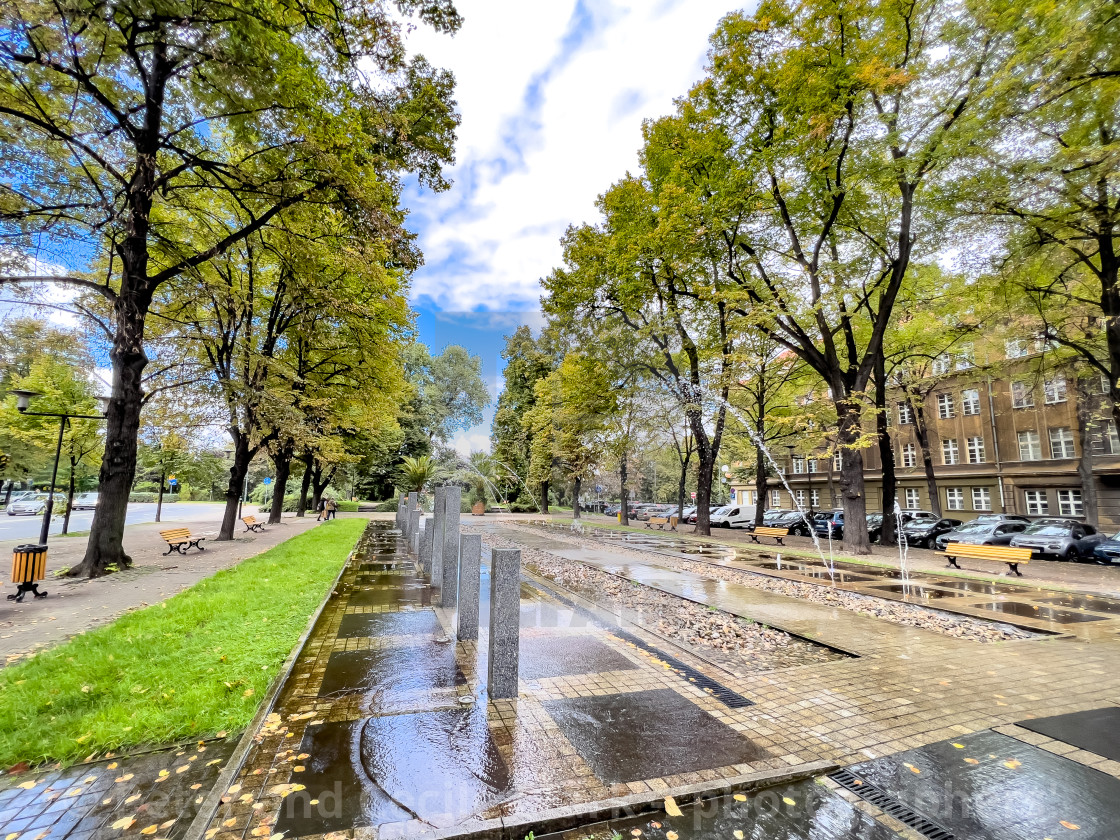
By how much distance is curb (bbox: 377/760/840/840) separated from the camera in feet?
9.35

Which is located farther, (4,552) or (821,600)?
(4,552)

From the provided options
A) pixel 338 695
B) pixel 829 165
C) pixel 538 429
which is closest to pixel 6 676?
pixel 338 695

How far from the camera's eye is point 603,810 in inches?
121

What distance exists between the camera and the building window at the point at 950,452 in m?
35.5

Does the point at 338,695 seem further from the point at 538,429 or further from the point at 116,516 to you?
the point at 538,429

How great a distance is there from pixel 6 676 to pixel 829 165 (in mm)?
20880

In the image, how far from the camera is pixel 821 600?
32.2ft

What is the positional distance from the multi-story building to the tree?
21.9m

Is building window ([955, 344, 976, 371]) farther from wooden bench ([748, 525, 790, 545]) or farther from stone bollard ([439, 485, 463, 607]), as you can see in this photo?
stone bollard ([439, 485, 463, 607])

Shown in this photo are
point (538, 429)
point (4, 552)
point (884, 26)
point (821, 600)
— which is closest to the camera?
point (821, 600)

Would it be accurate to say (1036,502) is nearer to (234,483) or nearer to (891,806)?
(891,806)

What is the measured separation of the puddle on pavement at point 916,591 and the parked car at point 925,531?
46.3ft

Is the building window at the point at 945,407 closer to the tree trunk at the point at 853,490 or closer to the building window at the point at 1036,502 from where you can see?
the building window at the point at 1036,502

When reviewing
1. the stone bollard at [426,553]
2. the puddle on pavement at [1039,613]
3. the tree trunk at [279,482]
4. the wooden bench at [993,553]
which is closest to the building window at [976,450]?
the wooden bench at [993,553]
